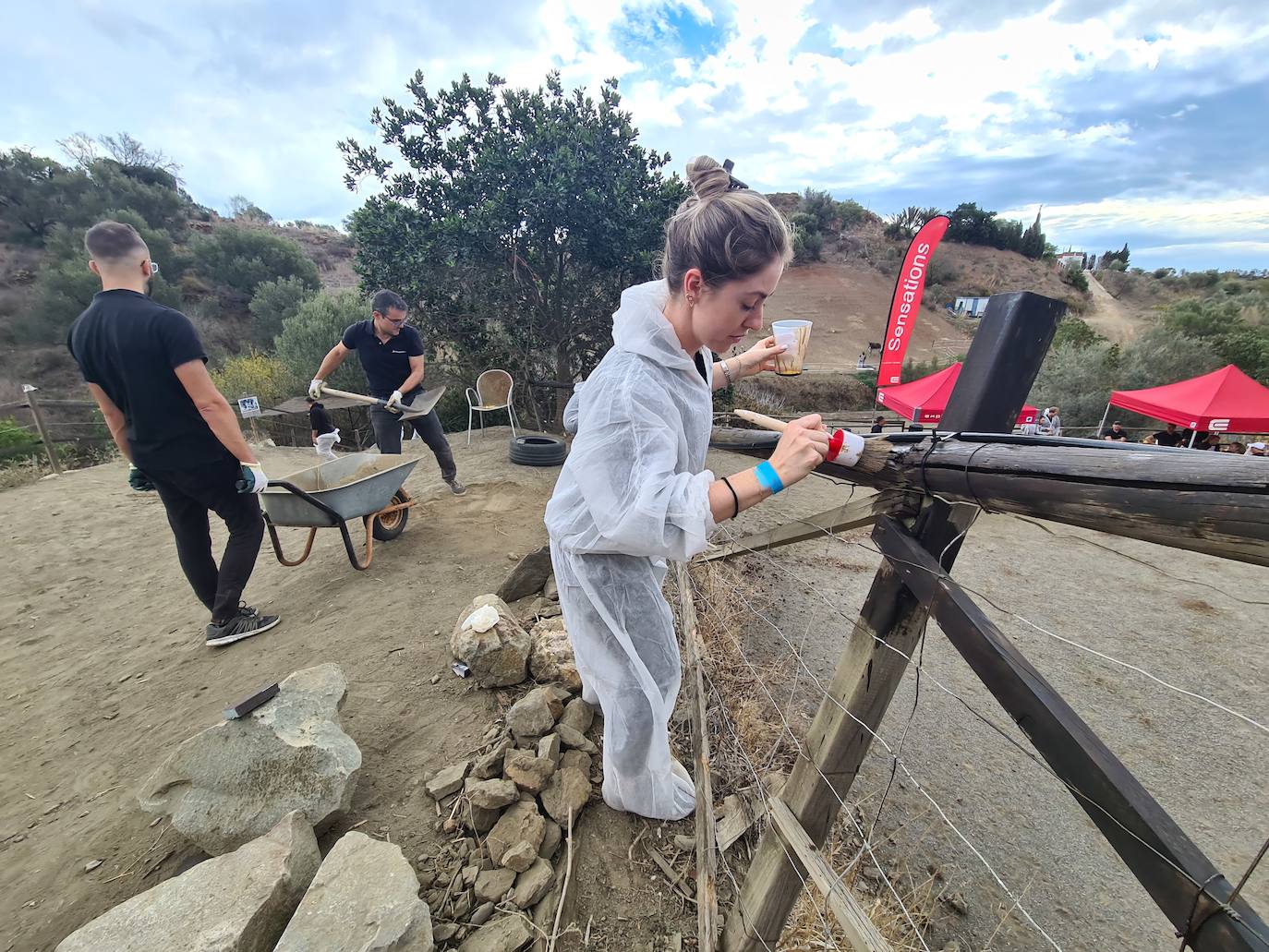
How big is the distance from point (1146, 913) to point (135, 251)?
592 cm

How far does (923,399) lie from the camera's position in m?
11.8

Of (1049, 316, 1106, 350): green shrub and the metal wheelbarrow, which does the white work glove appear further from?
(1049, 316, 1106, 350): green shrub

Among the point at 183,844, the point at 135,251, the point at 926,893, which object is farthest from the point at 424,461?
the point at 926,893

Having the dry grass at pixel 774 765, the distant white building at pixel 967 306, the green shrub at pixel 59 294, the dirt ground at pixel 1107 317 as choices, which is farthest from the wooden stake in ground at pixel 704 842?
the distant white building at pixel 967 306

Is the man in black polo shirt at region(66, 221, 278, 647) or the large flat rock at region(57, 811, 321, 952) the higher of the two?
the man in black polo shirt at region(66, 221, 278, 647)

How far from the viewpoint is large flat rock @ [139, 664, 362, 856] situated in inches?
72.9

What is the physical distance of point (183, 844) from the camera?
1.97 meters

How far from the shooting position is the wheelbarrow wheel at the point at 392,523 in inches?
175

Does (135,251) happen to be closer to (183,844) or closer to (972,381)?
(183,844)

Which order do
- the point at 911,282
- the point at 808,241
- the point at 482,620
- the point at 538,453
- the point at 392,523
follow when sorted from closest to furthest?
1. the point at 482,620
2. the point at 392,523
3. the point at 538,453
4. the point at 911,282
5. the point at 808,241

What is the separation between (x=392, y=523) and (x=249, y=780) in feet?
9.71

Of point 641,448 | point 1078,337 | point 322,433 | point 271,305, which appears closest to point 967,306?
point 1078,337

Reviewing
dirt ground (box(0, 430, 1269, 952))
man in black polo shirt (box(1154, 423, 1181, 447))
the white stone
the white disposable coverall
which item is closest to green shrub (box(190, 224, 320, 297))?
dirt ground (box(0, 430, 1269, 952))

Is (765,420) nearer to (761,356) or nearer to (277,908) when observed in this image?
(761,356)
